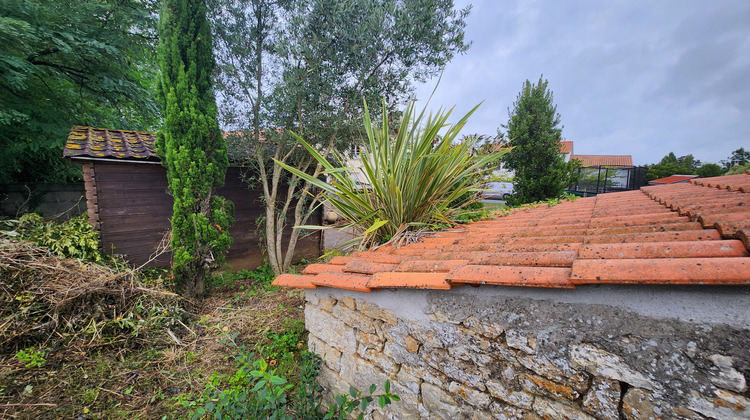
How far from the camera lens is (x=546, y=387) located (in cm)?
100

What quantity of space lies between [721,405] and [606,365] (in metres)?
0.24

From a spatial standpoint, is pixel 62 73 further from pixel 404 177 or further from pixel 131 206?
pixel 404 177

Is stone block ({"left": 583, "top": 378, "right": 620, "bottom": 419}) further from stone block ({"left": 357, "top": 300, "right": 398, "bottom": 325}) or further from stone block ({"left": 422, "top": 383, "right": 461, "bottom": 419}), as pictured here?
stone block ({"left": 357, "top": 300, "right": 398, "bottom": 325})

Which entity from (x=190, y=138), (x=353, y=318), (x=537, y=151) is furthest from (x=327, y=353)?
(x=537, y=151)

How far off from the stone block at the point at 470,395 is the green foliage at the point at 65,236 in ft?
14.9

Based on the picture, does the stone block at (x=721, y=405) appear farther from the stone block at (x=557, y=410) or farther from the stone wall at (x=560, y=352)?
the stone block at (x=557, y=410)

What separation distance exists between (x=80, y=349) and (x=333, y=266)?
8.29ft

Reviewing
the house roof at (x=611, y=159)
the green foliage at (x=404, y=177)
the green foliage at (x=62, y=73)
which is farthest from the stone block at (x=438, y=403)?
the house roof at (x=611, y=159)

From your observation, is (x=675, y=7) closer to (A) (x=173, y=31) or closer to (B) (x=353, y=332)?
(B) (x=353, y=332)

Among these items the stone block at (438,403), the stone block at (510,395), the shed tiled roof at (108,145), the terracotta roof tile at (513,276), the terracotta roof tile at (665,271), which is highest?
the shed tiled roof at (108,145)

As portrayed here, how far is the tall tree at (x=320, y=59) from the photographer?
3.58 m

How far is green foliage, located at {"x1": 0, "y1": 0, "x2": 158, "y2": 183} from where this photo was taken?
3.83m

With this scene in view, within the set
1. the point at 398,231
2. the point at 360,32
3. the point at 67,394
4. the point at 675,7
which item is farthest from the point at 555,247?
the point at 675,7

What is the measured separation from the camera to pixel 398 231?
213 centimetres
